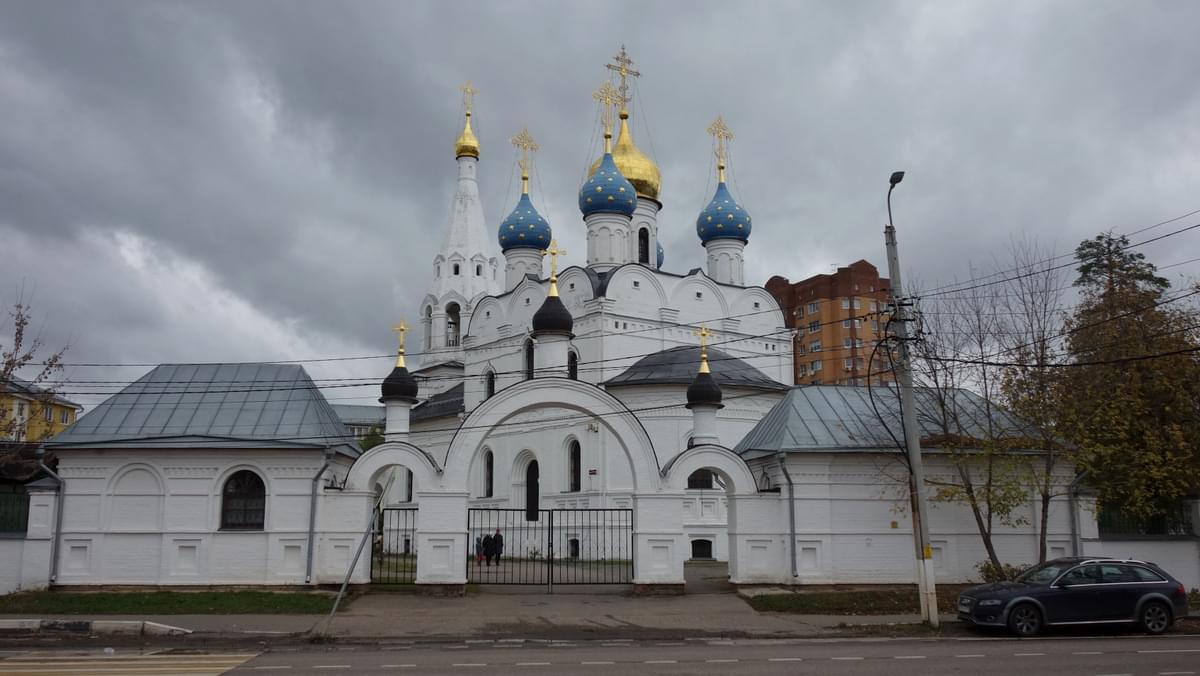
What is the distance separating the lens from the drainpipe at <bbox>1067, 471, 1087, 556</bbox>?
66.7 feet

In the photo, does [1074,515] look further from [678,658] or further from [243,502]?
[243,502]

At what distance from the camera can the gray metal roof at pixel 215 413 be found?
1983cm

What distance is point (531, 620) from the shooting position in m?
16.3

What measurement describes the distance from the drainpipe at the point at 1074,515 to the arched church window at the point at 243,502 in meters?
16.9

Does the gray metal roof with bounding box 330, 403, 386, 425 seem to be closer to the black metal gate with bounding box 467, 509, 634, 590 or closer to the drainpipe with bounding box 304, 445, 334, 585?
the black metal gate with bounding box 467, 509, 634, 590

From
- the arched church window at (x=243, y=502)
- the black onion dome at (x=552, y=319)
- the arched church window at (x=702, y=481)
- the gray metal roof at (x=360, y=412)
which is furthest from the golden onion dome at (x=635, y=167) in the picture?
the gray metal roof at (x=360, y=412)

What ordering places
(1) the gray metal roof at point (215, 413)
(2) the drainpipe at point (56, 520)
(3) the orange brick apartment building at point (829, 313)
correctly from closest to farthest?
(2) the drainpipe at point (56, 520), (1) the gray metal roof at point (215, 413), (3) the orange brick apartment building at point (829, 313)

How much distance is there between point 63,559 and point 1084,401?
20649 mm

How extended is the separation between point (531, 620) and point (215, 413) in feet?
29.5

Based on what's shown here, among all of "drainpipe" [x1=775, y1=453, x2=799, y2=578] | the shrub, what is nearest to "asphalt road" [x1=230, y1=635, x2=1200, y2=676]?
the shrub

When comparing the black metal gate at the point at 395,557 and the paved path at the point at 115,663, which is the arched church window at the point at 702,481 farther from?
the paved path at the point at 115,663

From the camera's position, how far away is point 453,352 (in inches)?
1900

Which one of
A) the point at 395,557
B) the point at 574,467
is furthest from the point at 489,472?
the point at 395,557

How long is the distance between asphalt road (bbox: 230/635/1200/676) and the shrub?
4.91 m
